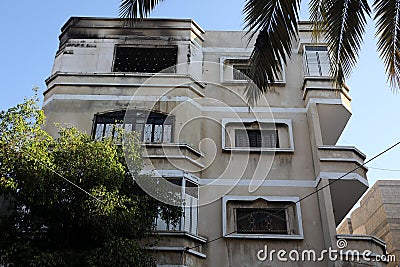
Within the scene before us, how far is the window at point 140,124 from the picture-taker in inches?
504

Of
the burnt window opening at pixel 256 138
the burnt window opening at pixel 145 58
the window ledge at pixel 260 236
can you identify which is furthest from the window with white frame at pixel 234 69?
the window ledge at pixel 260 236

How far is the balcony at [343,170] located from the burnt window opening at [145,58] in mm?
5771

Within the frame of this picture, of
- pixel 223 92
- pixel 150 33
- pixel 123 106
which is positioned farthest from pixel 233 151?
pixel 150 33

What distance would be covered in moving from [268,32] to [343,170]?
6.63m

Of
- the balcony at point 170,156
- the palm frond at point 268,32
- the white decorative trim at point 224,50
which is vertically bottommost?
the palm frond at point 268,32

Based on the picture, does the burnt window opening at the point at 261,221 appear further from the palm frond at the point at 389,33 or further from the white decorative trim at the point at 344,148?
the palm frond at the point at 389,33

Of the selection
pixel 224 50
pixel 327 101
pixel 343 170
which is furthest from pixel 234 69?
pixel 343 170

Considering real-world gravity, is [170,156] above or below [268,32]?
above

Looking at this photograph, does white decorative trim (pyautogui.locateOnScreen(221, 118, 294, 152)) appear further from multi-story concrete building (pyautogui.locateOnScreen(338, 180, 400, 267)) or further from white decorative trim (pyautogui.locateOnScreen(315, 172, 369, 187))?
multi-story concrete building (pyautogui.locateOnScreen(338, 180, 400, 267))

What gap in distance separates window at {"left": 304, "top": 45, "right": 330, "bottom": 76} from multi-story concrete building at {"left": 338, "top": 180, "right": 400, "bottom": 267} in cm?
963

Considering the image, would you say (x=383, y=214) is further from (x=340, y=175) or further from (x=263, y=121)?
(x=263, y=121)

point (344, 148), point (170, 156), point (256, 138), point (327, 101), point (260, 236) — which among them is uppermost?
point (327, 101)

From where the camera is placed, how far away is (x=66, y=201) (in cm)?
890

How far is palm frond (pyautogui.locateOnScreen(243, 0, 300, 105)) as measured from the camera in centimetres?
648
